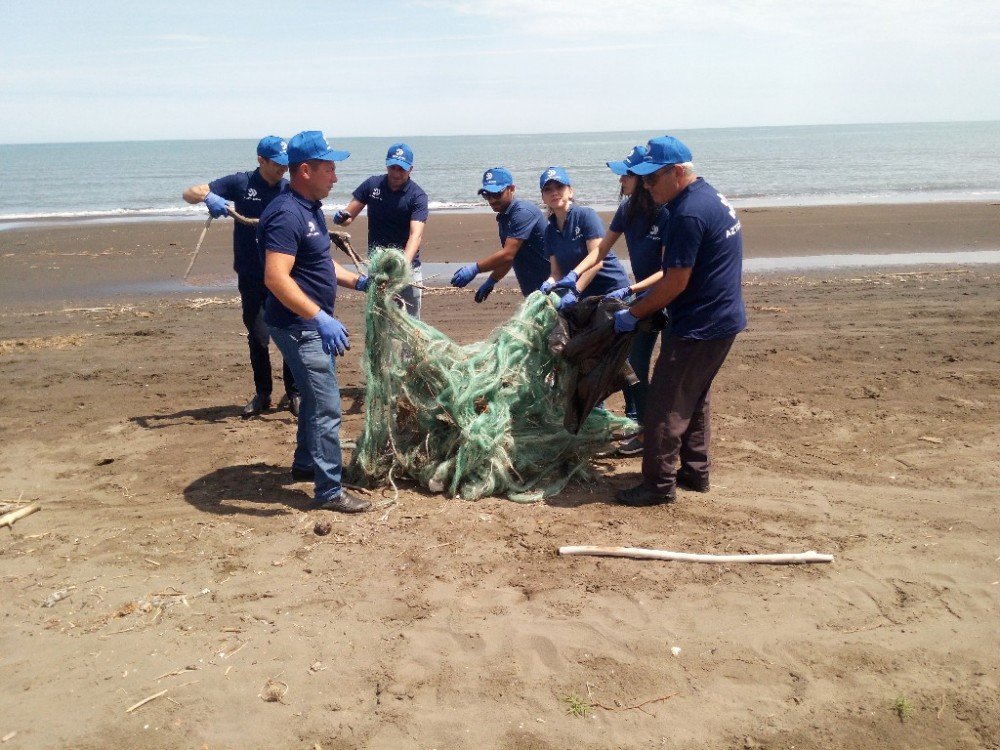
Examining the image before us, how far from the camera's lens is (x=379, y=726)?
3.02 meters

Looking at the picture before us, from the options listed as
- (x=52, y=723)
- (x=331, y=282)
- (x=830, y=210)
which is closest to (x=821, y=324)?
(x=331, y=282)

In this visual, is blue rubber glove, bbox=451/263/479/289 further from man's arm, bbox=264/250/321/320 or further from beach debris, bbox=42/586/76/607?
beach debris, bbox=42/586/76/607

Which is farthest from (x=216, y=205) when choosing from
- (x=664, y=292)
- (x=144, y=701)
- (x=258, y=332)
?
(x=144, y=701)

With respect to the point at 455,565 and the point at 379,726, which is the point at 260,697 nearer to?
the point at 379,726

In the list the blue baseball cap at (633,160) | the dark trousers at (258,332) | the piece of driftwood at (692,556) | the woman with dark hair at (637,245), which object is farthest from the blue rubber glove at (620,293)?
the dark trousers at (258,332)

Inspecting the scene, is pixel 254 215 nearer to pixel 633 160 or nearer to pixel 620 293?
pixel 620 293

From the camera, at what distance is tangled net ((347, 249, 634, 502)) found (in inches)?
191

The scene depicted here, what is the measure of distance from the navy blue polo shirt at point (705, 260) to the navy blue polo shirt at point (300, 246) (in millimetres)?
1823

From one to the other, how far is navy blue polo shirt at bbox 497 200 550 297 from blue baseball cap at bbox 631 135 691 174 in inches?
58.2

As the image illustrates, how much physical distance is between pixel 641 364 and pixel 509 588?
2118 mm

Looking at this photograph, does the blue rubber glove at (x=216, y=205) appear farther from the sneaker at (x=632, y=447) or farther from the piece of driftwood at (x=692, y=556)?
the piece of driftwood at (x=692, y=556)

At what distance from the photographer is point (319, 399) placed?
14.8 feet

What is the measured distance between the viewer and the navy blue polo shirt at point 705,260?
4246mm

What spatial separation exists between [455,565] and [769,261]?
1174 centimetres
